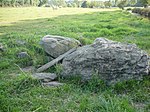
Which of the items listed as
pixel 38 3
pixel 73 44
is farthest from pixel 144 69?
pixel 38 3

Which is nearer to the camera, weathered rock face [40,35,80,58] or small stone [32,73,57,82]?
small stone [32,73,57,82]

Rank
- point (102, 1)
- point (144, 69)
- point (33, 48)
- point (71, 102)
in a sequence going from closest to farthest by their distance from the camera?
point (71, 102)
point (144, 69)
point (33, 48)
point (102, 1)

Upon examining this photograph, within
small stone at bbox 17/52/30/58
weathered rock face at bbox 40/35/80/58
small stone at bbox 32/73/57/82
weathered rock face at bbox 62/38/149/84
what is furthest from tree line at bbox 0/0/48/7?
weathered rock face at bbox 62/38/149/84

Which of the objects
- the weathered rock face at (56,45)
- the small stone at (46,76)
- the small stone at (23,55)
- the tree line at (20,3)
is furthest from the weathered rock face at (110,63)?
the tree line at (20,3)

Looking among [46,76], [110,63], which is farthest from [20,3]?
[110,63]

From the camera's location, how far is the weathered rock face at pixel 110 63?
23.1 feet

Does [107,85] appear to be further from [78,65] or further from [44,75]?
[44,75]

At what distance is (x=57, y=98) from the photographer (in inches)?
250

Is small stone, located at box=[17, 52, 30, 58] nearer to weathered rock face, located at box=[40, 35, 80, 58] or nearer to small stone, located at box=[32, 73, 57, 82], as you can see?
weathered rock face, located at box=[40, 35, 80, 58]

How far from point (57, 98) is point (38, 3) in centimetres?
9302

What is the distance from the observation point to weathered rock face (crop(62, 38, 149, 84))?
7.04m

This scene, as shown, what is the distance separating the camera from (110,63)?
281 inches

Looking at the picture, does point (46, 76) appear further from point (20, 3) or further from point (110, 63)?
point (20, 3)

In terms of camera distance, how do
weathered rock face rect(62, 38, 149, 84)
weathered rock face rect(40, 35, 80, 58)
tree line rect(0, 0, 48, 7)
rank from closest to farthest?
weathered rock face rect(62, 38, 149, 84) → weathered rock face rect(40, 35, 80, 58) → tree line rect(0, 0, 48, 7)
